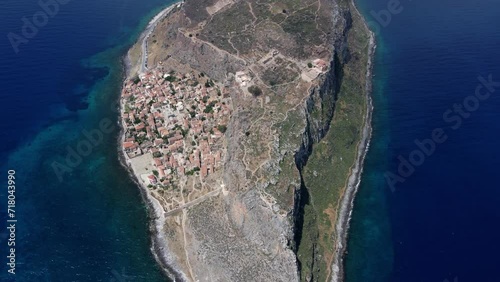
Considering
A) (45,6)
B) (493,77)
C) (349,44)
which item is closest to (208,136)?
(349,44)

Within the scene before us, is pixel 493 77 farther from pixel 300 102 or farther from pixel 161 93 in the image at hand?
pixel 161 93

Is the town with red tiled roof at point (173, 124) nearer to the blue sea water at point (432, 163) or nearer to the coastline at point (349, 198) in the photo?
the coastline at point (349, 198)

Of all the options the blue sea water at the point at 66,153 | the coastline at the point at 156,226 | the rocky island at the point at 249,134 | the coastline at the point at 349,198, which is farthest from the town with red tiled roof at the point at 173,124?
the coastline at the point at 349,198

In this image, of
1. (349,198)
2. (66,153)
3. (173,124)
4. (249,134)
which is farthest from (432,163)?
(66,153)

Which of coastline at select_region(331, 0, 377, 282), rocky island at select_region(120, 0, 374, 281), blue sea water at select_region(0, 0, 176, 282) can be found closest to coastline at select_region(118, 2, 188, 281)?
rocky island at select_region(120, 0, 374, 281)

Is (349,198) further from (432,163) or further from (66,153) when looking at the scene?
(66,153)
